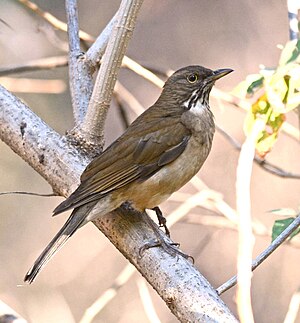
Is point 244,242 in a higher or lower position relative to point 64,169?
lower

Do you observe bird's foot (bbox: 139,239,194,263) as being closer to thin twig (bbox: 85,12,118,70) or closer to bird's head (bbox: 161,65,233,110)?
thin twig (bbox: 85,12,118,70)

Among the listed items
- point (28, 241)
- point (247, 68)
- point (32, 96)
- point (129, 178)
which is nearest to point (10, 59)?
point (32, 96)

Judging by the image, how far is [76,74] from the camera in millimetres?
3834

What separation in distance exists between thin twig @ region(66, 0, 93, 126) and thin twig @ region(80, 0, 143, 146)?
144mm

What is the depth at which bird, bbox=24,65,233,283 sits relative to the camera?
11.7 ft

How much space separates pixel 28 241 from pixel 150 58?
228 centimetres

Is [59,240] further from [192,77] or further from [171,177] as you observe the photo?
[192,77]

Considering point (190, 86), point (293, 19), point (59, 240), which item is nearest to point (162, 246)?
point (59, 240)

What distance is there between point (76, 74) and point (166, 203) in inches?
123

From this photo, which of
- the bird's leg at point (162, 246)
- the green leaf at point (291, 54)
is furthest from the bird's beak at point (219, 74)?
the green leaf at point (291, 54)

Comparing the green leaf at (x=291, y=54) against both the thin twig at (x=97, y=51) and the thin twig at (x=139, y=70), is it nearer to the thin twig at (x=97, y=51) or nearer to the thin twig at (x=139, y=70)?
the thin twig at (x=97, y=51)

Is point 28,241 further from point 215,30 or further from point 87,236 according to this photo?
point 215,30

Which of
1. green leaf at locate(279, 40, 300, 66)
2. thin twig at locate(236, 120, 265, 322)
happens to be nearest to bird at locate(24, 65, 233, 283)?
green leaf at locate(279, 40, 300, 66)

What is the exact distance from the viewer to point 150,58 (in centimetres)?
849
